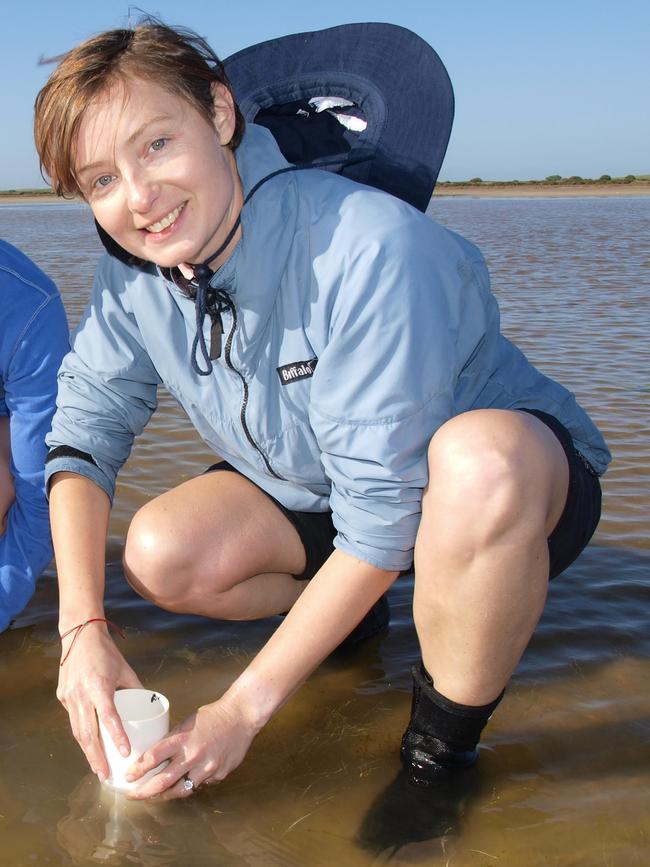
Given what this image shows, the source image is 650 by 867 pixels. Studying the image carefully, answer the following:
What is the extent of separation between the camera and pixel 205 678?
249cm

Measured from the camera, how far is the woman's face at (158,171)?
186 centimetres

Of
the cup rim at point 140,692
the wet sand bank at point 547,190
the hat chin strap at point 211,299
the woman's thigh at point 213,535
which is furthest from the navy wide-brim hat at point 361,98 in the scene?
the wet sand bank at point 547,190

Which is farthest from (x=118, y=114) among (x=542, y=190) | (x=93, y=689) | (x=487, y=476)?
(x=542, y=190)

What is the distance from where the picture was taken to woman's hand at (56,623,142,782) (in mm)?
1837

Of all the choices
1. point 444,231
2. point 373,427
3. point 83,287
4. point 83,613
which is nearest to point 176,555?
point 83,613

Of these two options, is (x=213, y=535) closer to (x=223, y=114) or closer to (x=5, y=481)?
(x=5, y=481)

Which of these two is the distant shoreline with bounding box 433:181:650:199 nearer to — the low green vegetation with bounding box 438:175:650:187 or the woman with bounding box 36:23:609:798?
the low green vegetation with bounding box 438:175:650:187

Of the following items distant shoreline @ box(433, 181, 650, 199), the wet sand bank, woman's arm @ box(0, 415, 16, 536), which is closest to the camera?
woman's arm @ box(0, 415, 16, 536)

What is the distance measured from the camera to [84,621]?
2.00 m

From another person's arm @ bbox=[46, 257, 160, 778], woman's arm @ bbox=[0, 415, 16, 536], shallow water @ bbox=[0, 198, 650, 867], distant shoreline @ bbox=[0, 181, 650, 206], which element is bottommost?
distant shoreline @ bbox=[0, 181, 650, 206]

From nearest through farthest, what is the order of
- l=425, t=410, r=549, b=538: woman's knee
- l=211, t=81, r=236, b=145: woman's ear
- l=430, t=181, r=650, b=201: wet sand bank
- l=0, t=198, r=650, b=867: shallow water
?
1. l=425, t=410, r=549, b=538: woman's knee
2. l=0, t=198, r=650, b=867: shallow water
3. l=211, t=81, r=236, b=145: woman's ear
4. l=430, t=181, r=650, b=201: wet sand bank

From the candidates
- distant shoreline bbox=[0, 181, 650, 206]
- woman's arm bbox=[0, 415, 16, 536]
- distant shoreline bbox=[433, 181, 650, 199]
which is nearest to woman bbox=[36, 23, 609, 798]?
woman's arm bbox=[0, 415, 16, 536]

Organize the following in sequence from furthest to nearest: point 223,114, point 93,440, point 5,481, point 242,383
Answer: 1. point 5,481
2. point 93,440
3. point 242,383
4. point 223,114

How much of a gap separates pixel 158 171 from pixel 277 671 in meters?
0.96
